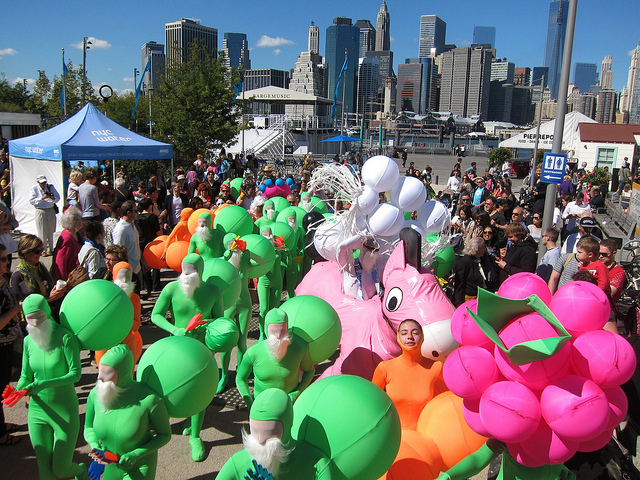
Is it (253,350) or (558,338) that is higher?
(558,338)

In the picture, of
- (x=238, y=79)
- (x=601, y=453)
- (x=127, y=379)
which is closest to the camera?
(x=127, y=379)

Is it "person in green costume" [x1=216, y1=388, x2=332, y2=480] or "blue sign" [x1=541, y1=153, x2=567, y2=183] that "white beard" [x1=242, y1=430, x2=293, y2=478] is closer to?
"person in green costume" [x1=216, y1=388, x2=332, y2=480]

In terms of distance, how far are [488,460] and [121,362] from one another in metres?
2.23

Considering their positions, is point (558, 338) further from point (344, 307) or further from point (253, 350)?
point (344, 307)

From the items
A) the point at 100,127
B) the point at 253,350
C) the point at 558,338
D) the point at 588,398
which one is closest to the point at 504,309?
the point at 558,338

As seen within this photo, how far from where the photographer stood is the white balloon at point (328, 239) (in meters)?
4.98

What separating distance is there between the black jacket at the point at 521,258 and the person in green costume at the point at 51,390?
5.46 m

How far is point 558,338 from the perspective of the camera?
2.37m

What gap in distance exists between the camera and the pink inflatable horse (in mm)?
3576

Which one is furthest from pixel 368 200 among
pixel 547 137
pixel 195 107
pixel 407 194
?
pixel 547 137

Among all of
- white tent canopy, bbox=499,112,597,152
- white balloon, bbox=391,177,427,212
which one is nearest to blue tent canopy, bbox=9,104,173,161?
white balloon, bbox=391,177,427,212

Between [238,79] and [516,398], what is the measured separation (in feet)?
65.2

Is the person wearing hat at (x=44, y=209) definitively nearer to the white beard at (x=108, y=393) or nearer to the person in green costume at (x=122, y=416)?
the person in green costume at (x=122, y=416)

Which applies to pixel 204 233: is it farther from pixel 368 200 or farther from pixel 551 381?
pixel 551 381
